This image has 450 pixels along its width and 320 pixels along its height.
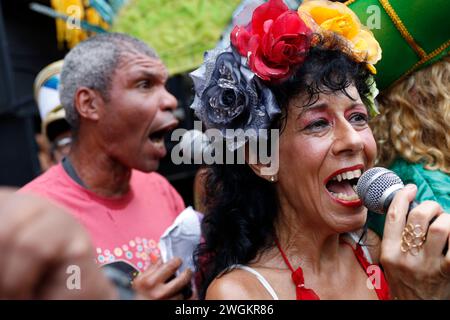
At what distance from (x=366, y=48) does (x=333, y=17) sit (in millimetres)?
151

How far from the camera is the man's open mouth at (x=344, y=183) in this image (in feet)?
6.36

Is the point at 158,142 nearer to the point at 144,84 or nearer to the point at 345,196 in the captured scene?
the point at 144,84

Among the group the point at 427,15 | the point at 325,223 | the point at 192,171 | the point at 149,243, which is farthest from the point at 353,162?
the point at 192,171

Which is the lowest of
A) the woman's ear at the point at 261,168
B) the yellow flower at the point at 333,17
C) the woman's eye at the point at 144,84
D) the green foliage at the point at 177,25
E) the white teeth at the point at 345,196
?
the white teeth at the point at 345,196

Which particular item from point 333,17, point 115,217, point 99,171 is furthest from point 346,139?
point 99,171

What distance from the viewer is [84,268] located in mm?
672

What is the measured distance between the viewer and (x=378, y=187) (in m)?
1.60

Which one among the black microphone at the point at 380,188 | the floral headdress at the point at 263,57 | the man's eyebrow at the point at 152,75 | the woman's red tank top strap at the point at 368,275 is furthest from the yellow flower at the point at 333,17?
the man's eyebrow at the point at 152,75

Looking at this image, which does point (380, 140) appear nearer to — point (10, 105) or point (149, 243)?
point (149, 243)

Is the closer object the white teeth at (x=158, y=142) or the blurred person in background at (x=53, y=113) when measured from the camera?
the white teeth at (x=158, y=142)

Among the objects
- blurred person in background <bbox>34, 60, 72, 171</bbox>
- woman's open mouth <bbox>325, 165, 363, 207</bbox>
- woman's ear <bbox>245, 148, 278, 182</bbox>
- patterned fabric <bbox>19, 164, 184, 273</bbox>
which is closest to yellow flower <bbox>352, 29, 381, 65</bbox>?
woman's open mouth <bbox>325, 165, 363, 207</bbox>

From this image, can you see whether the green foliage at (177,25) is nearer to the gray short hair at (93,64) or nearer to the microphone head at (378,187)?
the gray short hair at (93,64)

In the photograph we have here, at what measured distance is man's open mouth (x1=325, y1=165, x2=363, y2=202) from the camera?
1938mm

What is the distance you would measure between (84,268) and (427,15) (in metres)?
1.74
